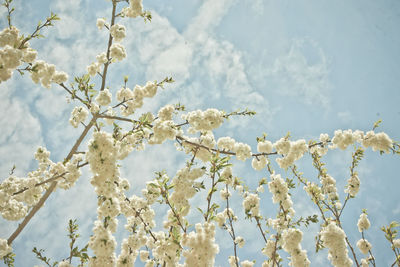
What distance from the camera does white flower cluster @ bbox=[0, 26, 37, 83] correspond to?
11.7ft

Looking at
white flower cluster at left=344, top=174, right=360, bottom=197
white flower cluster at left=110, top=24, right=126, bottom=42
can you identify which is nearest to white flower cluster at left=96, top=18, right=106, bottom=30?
white flower cluster at left=110, top=24, right=126, bottom=42

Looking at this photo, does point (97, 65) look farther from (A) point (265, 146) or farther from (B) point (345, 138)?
(B) point (345, 138)

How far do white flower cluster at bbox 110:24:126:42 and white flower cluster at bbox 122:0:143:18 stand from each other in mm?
573

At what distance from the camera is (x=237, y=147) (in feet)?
13.6

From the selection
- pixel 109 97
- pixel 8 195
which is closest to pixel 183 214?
pixel 109 97

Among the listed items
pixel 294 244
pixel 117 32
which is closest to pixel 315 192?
pixel 294 244

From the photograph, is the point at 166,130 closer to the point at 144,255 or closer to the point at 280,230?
the point at 280,230

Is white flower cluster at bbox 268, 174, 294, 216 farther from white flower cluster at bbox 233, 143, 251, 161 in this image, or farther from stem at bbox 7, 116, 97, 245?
stem at bbox 7, 116, 97, 245

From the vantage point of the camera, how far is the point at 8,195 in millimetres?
4727

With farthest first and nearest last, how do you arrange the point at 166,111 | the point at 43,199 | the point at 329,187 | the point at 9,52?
the point at 329,187
the point at 166,111
the point at 43,199
the point at 9,52

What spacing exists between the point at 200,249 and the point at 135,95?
4.20 meters

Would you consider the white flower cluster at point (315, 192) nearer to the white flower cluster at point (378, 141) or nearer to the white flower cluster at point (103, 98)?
the white flower cluster at point (378, 141)

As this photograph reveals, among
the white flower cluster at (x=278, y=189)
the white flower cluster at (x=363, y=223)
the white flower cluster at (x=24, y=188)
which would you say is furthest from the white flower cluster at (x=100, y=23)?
the white flower cluster at (x=363, y=223)

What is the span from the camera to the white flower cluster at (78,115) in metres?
5.66
